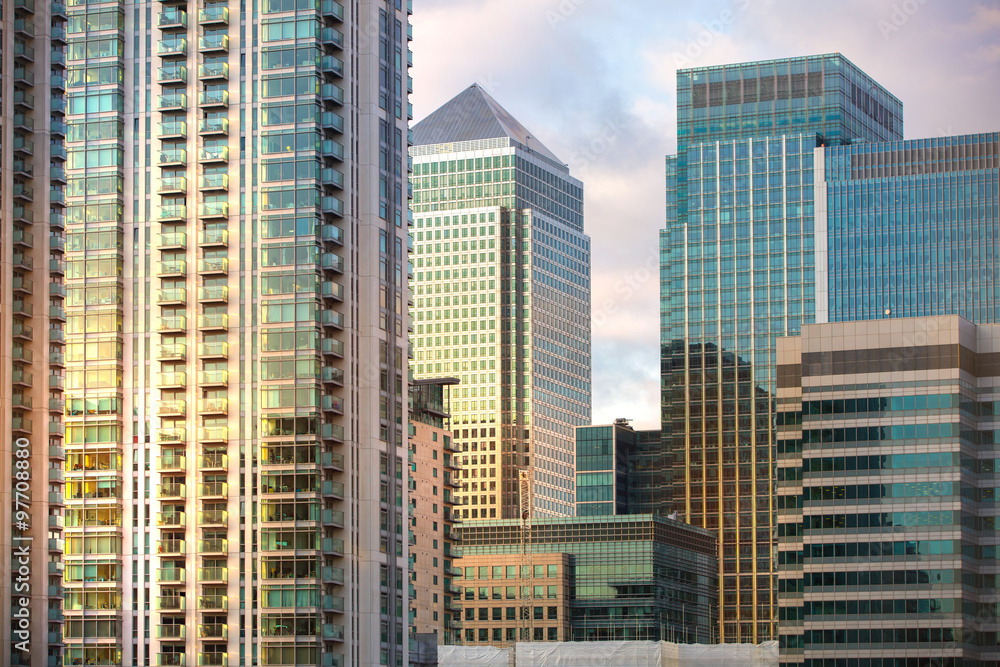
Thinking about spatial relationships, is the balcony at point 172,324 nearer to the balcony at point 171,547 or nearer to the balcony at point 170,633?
the balcony at point 171,547

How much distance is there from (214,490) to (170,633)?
48.0 feet

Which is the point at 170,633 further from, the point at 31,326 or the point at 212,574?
the point at 31,326

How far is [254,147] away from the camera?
603 feet

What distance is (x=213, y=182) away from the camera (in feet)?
603

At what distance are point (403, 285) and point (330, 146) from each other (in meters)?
17.0

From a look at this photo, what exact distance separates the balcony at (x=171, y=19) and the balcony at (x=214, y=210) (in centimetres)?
1886

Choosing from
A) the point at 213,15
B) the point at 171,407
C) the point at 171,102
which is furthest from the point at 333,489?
the point at 213,15

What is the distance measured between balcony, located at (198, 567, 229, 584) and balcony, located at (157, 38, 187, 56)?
53.1 metres

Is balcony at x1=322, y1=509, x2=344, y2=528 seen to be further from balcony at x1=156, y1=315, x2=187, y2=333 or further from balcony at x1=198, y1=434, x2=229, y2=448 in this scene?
balcony at x1=156, y1=315, x2=187, y2=333

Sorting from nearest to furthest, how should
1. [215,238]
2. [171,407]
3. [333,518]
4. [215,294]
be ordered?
[333,518] → [171,407] → [215,294] → [215,238]

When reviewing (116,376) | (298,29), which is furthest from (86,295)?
(298,29)

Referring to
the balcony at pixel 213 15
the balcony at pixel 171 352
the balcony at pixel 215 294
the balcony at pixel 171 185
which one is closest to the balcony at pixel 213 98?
the balcony at pixel 213 15

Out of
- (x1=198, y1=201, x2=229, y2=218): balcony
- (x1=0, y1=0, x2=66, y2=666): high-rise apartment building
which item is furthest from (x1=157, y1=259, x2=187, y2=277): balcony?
(x1=0, y1=0, x2=66, y2=666): high-rise apartment building

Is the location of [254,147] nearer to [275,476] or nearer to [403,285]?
[403,285]
